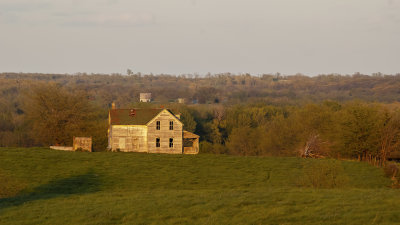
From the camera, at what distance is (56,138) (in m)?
66.8

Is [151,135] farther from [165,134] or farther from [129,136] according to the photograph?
[129,136]

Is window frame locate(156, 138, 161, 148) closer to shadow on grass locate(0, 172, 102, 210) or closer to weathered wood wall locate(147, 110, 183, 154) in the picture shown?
weathered wood wall locate(147, 110, 183, 154)

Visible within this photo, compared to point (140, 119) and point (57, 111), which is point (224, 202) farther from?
point (57, 111)

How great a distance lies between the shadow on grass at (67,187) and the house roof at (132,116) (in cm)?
1893

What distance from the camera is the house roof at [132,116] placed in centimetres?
5906

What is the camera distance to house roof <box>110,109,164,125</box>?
59.1 m

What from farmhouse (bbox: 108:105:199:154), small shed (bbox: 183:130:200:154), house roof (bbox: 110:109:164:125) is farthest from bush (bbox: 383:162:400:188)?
house roof (bbox: 110:109:164:125)

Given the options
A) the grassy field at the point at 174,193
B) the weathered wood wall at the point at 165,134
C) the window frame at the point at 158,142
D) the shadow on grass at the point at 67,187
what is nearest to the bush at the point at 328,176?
the grassy field at the point at 174,193

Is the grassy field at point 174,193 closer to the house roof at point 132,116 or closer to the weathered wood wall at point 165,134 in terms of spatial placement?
the weathered wood wall at point 165,134

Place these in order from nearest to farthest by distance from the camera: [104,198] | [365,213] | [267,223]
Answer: [267,223], [365,213], [104,198]

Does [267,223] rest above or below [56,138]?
below

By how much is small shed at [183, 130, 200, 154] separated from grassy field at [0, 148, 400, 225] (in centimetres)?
1020

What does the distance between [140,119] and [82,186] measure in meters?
24.6

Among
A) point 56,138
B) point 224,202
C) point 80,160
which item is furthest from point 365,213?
point 56,138
